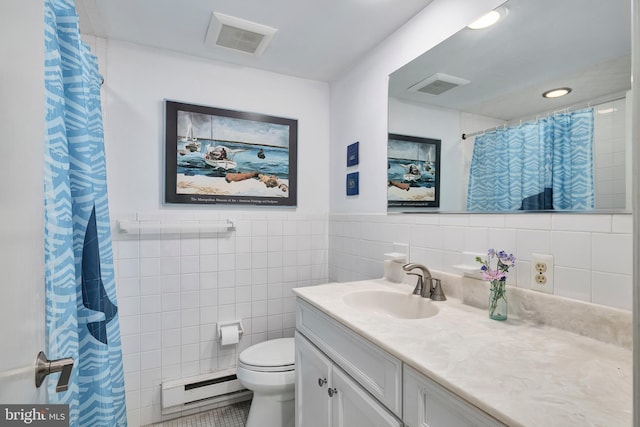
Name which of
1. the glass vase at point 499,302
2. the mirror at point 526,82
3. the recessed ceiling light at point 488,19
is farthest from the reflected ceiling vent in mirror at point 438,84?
the glass vase at point 499,302

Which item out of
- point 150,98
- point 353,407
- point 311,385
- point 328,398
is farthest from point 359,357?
point 150,98

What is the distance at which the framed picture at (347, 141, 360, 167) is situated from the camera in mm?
2047

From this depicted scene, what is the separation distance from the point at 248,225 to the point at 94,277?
993 millimetres

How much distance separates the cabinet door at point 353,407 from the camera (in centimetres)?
92

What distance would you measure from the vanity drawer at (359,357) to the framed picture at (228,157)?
39.7 inches

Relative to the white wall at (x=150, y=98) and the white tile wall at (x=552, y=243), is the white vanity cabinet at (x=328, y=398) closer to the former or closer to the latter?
the white tile wall at (x=552, y=243)

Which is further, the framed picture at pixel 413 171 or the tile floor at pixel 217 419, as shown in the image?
the tile floor at pixel 217 419

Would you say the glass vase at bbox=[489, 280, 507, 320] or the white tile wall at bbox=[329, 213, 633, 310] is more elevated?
the white tile wall at bbox=[329, 213, 633, 310]

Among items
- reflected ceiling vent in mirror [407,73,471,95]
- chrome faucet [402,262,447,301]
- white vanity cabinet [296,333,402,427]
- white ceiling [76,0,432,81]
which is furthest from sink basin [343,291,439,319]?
white ceiling [76,0,432,81]

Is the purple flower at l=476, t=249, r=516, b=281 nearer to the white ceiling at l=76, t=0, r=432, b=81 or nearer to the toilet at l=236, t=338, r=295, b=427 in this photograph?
the toilet at l=236, t=338, r=295, b=427

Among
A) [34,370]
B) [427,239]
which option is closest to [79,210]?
[34,370]

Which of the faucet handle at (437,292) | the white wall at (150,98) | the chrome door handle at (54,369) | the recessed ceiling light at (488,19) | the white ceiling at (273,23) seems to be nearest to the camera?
the chrome door handle at (54,369)

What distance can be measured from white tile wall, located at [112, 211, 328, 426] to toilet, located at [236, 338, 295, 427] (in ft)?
1.43

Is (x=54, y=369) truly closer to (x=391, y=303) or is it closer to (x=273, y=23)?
(x=391, y=303)
